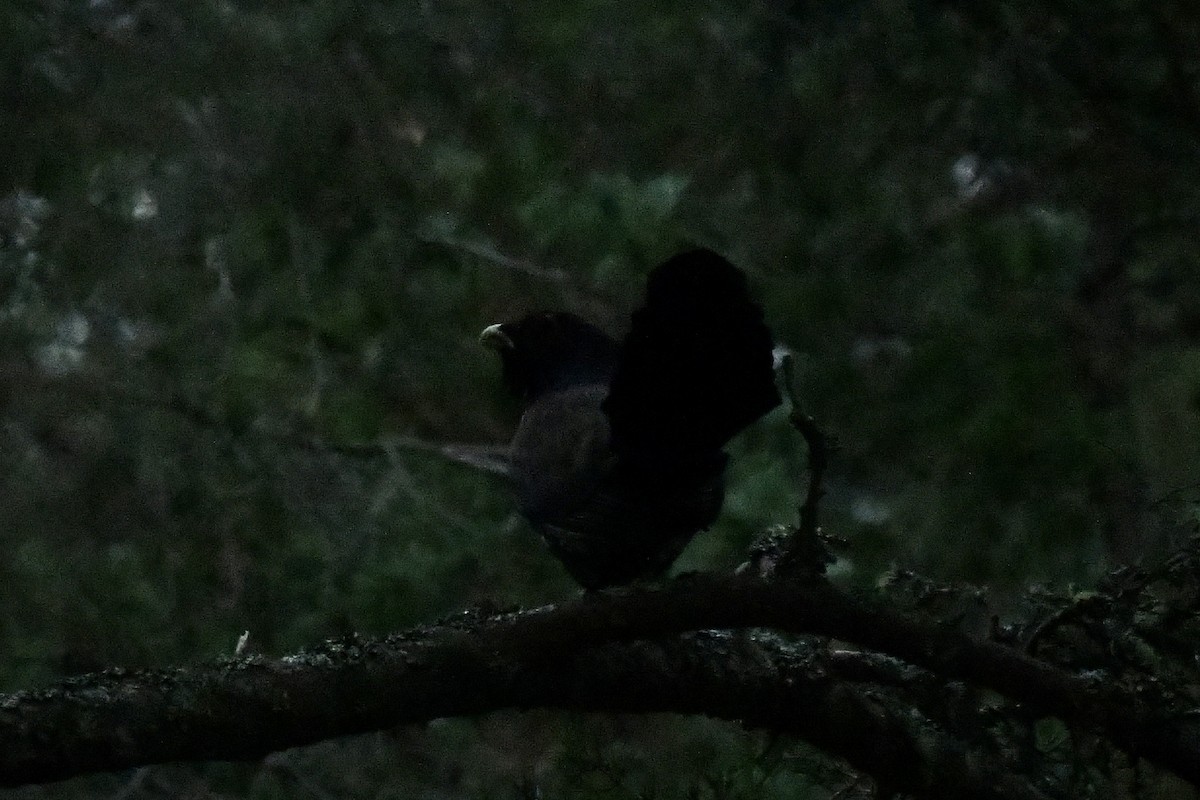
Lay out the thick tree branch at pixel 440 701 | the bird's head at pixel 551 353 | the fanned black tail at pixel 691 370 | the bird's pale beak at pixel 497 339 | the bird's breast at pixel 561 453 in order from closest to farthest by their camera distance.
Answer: the thick tree branch at pixel 440 701 → the fanned black tail at pixel 691 370 → the bird's breast at pixel 561 453 → the bird's head at pixel 551 353 → the bird's pale beak at pixel 497 339

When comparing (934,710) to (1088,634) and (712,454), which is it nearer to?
(1088,634)

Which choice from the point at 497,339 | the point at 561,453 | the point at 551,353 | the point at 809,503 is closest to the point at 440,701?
the point at 809,503

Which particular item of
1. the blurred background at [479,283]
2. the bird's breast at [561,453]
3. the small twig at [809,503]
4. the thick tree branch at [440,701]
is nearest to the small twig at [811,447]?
the small twig at [809,503]

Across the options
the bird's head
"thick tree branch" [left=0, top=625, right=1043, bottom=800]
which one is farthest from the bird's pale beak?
"thick tree branch" [left=0, top=625, right=1043, bottom=800]

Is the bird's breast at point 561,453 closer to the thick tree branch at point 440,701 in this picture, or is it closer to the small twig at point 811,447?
the thick tree branch at point 440,701

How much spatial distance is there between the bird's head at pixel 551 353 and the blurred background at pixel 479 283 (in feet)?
0.84

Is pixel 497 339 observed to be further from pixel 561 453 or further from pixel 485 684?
pixel 485 684

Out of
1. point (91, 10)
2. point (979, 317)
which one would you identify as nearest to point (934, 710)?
point (979, 317)

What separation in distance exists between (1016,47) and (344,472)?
277cm

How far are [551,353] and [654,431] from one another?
1510mm

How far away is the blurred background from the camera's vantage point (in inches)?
188

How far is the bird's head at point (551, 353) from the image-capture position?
14.3 feet

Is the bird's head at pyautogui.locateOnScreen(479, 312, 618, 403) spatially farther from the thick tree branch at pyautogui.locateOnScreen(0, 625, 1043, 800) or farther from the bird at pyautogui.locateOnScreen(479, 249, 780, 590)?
the thick tree branch at pyautogui.locateOnScreen(0, 625, 1043, 800)

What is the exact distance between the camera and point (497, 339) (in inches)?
184
